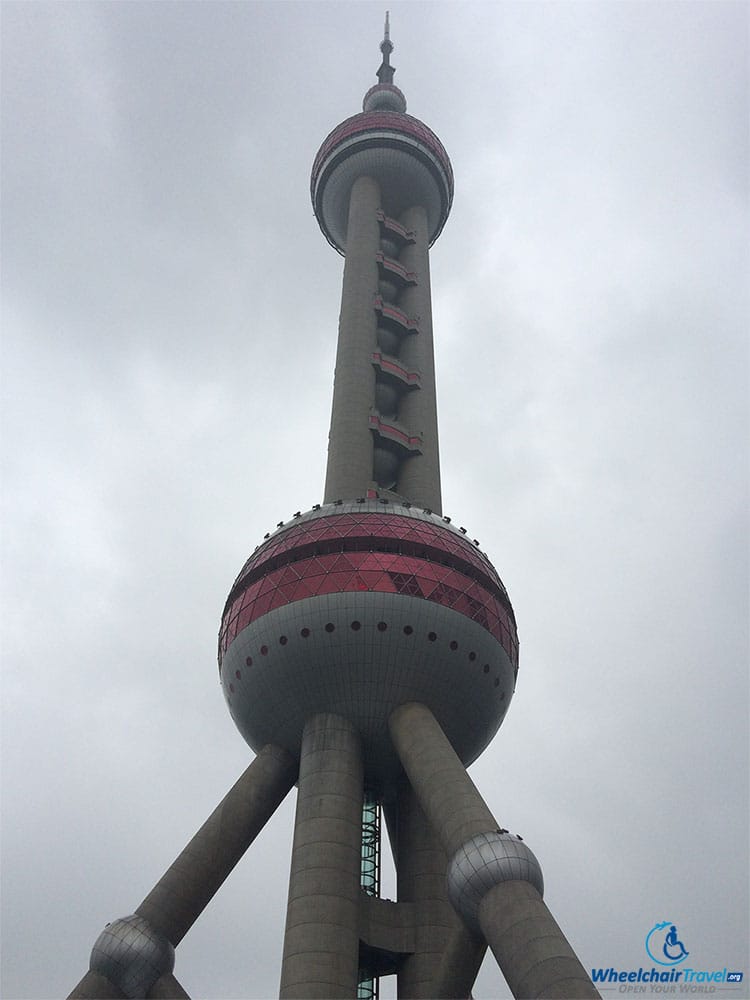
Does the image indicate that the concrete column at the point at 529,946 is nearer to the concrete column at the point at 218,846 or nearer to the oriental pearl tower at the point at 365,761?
the oriental pearl tower at the point at 365,761

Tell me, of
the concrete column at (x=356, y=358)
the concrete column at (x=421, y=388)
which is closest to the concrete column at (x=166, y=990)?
the concrete column at (x=356, y=358)

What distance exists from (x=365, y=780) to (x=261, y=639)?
10.1 m

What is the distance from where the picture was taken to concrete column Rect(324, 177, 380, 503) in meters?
56.0

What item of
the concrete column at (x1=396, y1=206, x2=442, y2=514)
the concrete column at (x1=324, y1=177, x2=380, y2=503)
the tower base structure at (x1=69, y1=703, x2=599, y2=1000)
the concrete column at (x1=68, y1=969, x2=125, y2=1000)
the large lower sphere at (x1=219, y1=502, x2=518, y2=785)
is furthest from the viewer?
the concrete column at (x1=396, y1=206, x2=442, y2=514)

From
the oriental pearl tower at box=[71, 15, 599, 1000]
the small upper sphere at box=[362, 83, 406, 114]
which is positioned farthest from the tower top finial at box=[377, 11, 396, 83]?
the oriental pearl tower at box=[71, 15, 599, 1000]

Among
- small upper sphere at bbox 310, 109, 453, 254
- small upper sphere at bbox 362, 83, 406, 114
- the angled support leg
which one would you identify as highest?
small upper sphere at bbox 362, 83, 406, 114

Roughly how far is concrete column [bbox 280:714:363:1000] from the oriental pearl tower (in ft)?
0.24

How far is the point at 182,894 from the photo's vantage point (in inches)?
1580

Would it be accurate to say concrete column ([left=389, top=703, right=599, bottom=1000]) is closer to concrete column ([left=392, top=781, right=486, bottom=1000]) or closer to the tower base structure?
the tower base structure

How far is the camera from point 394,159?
241 feet

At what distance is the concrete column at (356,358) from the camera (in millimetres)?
56000

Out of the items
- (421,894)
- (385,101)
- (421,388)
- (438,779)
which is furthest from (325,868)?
(385,101)

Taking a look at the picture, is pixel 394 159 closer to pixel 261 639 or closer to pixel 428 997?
pixel 261 639

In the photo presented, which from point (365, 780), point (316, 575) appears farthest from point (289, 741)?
point (316, 575)
